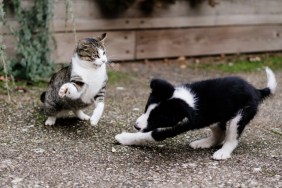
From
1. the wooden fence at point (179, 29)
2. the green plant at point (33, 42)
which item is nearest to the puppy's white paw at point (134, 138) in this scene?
the green plant at point (33, 42)

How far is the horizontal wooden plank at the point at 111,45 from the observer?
690 centimetres

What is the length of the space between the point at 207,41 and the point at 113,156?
419 centimetres

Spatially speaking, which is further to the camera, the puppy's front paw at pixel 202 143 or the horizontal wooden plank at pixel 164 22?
the horizontal wooden plank at pixel 164 22

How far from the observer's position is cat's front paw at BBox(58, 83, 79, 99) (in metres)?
4.13

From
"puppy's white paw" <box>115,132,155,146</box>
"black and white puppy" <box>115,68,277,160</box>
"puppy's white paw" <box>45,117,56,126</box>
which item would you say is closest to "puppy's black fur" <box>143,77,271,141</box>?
"black and white puppy" <box>115,68,277,160</box>

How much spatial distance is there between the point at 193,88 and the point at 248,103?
0.45 metres

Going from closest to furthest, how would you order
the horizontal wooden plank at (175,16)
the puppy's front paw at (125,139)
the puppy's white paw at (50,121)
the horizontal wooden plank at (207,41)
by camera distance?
the puppy's front paw at (125,139) < the puppy's white paw at (50,121) < the horizontal wooden plank at (175,16) < the horizontal wooden plank at (207,41)

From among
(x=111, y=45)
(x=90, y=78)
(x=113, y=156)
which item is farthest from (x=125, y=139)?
(x=111, y=45)

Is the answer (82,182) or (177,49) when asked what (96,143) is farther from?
(177,49)

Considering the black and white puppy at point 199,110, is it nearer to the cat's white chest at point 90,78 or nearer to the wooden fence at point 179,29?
the cat's white chest at point 90,78

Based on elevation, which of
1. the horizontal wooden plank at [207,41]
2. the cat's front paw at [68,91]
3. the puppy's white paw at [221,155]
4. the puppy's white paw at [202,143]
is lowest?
the horizontal wooden plank at [207,41]

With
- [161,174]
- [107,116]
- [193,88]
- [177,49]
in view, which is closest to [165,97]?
[193,88]

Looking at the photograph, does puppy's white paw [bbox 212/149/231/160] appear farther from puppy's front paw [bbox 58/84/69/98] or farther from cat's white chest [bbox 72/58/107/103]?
puppy's front paw [bbox 58/84/69/98]

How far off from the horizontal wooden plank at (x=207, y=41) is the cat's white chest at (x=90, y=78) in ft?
10.3
